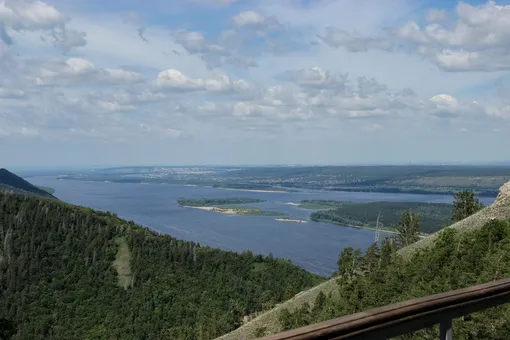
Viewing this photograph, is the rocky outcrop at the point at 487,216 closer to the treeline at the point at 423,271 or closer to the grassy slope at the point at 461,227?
the grassy slope at the point at 461,227

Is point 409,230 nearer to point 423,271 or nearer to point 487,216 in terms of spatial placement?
point 487,216

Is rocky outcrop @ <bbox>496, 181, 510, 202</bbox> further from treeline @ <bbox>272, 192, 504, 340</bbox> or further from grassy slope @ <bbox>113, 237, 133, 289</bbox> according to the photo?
grassy slope @ <bbox>113, 237, 133, 289</bbox>

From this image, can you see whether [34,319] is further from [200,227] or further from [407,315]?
[407,315]

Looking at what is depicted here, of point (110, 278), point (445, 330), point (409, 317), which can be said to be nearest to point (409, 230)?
point (110, 278)

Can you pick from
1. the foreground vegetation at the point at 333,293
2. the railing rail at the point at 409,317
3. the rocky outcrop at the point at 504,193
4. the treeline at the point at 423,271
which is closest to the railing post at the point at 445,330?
the railing rail at the point at 409,317

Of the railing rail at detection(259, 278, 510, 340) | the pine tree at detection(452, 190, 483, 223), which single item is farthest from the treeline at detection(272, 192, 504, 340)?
the pine tree at detection(452, 190, 483, 223)
